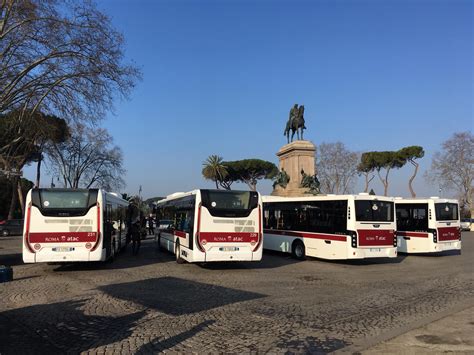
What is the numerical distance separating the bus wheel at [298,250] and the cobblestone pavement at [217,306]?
2.54m

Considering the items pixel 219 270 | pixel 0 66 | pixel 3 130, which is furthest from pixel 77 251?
pixel 3 130

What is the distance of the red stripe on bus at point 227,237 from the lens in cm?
1327

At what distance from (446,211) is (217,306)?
44.8ft

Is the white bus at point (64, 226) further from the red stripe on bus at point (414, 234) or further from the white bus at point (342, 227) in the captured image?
the red stripe on bus at point (414, 234)

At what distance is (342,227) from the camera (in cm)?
1505

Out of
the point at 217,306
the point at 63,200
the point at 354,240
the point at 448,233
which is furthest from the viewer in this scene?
the point at 448,233

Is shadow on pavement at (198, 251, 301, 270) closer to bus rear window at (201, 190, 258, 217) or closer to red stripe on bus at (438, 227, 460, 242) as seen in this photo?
bus rear window at (201, 190, 258, 217)

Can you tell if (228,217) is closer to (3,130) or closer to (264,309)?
(264,309)

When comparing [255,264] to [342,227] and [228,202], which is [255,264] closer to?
[228,202]

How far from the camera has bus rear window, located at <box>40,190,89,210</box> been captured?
511 inches

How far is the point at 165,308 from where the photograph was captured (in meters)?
8.11

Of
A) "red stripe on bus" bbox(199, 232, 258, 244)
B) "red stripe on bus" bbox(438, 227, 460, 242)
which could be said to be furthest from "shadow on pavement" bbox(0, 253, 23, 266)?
"red stripe on bus" bbox(438, 227, 460, 242)

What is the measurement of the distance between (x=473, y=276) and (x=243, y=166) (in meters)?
52.7

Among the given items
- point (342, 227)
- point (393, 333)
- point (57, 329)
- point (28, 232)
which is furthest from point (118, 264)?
point (393, 333)
